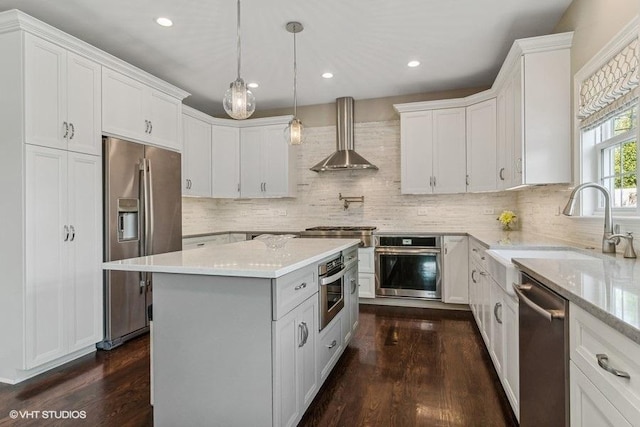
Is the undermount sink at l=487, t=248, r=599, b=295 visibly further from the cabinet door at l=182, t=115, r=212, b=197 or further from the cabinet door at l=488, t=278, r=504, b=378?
the cabinet door at l=182, t=115, r=212, b=197

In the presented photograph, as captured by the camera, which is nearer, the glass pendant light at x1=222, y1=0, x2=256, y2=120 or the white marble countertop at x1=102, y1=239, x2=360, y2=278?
the white marble countertop at x1=102, y1=239, x2=360, y2=278

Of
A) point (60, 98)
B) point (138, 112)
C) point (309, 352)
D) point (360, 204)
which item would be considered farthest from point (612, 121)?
point (60, 98)

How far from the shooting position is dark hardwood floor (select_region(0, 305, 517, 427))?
197cm

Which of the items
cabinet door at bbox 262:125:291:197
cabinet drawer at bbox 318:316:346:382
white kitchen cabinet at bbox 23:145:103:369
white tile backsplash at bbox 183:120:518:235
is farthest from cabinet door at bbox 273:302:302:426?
cabinet door at bbox 262:125:291:197

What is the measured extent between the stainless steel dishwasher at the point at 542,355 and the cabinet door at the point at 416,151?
279 centimetres

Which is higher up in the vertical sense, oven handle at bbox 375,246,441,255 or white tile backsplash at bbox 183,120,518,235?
white tile backsplash at bbox 183,120,518,235

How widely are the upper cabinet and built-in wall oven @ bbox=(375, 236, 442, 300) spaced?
2.35 feet

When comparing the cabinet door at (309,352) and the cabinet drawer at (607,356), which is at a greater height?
the cabinet drawer at (607,356)

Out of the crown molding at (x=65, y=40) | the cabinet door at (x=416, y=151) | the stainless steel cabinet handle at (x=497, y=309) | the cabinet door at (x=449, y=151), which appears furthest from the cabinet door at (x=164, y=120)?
the stainless steel cabinet handle at (x=497, y=309)

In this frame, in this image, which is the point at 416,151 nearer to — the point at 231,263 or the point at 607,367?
the point at 231,263

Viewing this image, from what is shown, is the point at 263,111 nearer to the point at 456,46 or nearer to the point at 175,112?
the point at 175,112

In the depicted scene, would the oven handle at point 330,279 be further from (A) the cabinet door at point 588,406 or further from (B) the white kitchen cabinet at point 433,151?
(B) the white kitchen cabinet at point 433,151

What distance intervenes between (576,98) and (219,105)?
4.27m

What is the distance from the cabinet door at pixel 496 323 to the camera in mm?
2150
